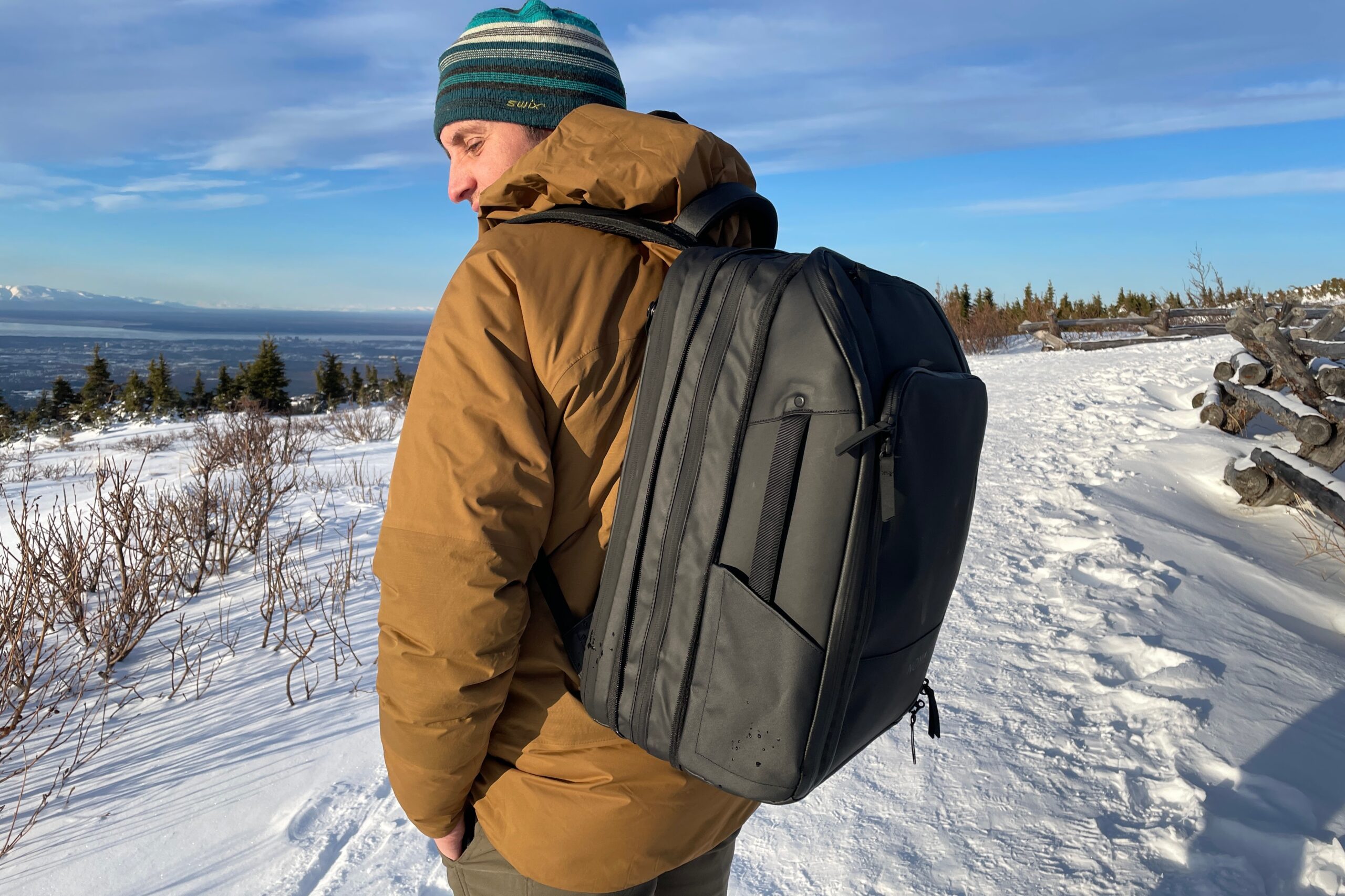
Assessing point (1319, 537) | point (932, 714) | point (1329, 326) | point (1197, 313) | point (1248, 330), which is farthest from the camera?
point (1197, 313)

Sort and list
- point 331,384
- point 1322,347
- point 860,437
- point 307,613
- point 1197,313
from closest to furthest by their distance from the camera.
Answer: point 860,437 → point 307,613 → point 1322,347 → point 1197,313 → point 331,384

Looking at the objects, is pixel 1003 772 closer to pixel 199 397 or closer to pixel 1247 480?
pixel 1247 480

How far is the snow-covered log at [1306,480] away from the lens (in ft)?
15.6

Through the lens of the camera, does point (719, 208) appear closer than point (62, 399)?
Yes

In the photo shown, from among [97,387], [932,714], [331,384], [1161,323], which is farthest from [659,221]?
[97,387]

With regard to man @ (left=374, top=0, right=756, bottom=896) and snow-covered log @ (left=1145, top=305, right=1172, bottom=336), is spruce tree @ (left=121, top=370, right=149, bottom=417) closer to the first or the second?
snow-covered log @ (left=1145, top=305, right=1172, bottom=336)

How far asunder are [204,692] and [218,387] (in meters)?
41.4

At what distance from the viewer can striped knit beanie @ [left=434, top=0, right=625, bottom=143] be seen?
1359 millimetres

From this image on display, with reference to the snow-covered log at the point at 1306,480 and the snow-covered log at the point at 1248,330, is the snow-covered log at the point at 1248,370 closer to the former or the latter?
the snow-covered log at the point at 1248,330

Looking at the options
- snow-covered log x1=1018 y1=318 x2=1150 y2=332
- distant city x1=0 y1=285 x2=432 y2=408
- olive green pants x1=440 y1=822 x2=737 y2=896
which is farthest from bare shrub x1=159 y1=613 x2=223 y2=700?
distant city x1=0 y1=285 x2=432 y2=408

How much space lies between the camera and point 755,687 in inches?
36.8

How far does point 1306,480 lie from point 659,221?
5940 millimetres

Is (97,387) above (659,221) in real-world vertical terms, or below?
below

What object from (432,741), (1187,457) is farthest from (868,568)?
(1187,457)
